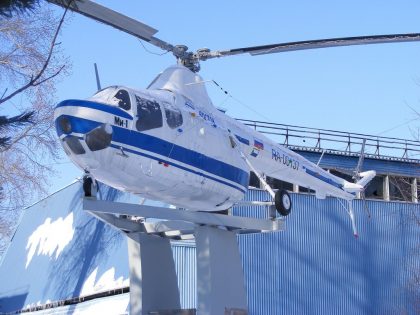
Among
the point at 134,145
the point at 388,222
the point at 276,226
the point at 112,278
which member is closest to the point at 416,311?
the point at 388,222

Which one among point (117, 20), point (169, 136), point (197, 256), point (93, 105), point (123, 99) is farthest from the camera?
point (197, 256)

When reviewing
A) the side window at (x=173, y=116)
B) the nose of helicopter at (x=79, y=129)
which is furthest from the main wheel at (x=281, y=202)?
the nose of helicopter at (x=79, y=129)

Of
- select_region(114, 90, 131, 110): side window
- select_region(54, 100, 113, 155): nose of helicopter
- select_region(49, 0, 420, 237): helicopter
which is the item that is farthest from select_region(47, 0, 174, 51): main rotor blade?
select_region(54, 100, 113, 155): nose of helicopter

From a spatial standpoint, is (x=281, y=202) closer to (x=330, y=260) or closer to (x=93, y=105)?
(x=93, y=105)

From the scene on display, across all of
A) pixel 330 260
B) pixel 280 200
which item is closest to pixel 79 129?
pixel 280 200

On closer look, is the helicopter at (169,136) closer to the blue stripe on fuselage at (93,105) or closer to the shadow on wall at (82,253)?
the blue stripe on fuselage at (93,105)

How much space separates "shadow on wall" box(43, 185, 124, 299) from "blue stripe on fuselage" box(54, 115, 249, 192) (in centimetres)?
999

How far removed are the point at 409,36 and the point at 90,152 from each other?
22.4 feet

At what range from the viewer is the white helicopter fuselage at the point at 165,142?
11.6 metres

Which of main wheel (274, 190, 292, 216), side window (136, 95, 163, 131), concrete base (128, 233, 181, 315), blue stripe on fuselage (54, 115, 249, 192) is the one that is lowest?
concrete base (128, 233, 181, 315)

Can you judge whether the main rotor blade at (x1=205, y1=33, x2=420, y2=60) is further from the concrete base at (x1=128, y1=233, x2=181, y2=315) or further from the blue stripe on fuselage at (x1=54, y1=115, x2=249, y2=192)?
the concrete base at (x1=128, y1=233, x2=181, y2=315)

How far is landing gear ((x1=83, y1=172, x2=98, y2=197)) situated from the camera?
1183cm

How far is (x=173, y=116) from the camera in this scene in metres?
13.0

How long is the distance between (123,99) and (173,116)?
1.23 metres
